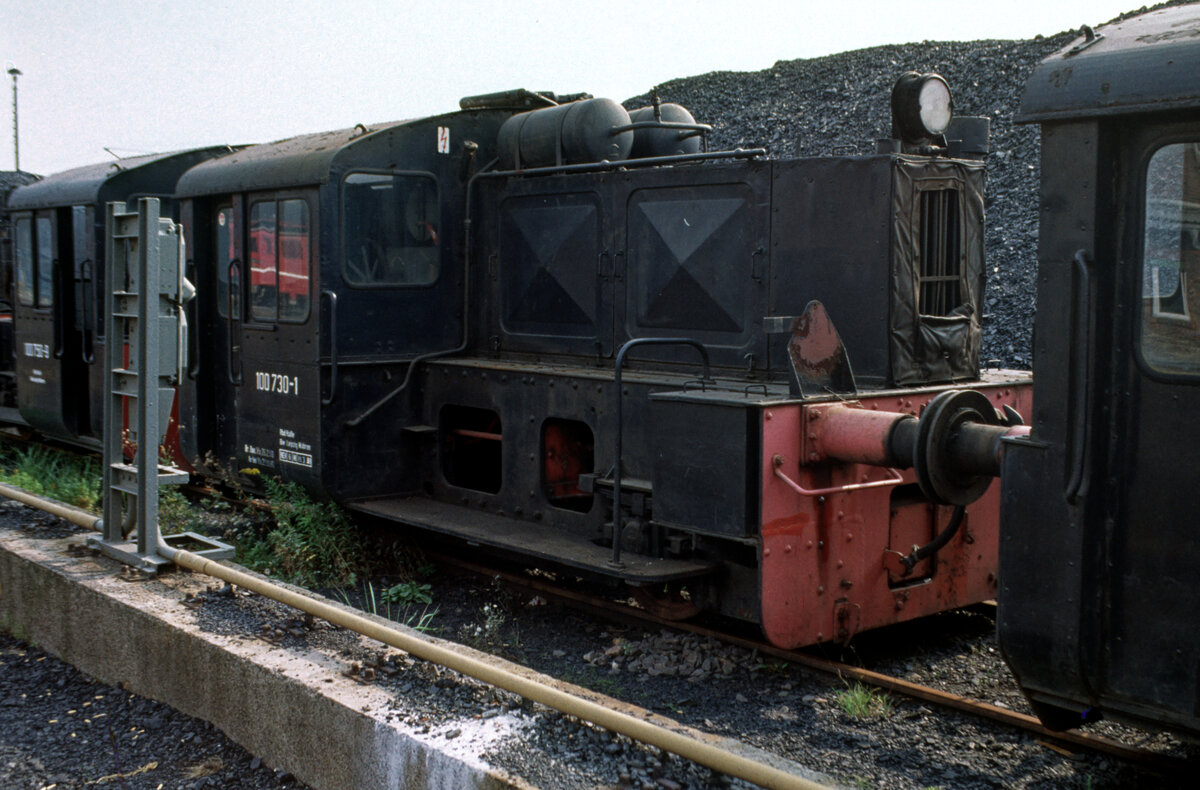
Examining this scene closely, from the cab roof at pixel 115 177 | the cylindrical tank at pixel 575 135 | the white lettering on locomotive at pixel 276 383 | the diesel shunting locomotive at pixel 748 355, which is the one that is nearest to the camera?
→ the diesel shunting locomotive at pixel 748 355

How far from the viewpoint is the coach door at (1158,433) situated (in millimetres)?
3207

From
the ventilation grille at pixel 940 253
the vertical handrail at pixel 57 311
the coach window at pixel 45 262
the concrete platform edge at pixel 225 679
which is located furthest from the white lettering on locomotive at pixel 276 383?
the ventilation grille at pixel 940 253

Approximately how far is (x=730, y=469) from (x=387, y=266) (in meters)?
3.33

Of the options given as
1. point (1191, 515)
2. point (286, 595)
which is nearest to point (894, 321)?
point (1191, 515)

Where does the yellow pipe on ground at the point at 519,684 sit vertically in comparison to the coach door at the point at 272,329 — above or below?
below

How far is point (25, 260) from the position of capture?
1118 centimetres

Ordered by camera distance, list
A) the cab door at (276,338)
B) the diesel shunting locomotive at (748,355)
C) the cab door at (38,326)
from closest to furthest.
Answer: the diesel shunting locomotive at (748,355) < the cab door at (276,338) < the cab door at (38,326)

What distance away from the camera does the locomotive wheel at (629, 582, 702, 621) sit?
582cm

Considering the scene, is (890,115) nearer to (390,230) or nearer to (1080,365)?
(390,230)

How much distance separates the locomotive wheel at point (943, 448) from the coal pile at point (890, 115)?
7.87 meters

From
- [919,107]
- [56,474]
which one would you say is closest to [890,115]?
[919,107]

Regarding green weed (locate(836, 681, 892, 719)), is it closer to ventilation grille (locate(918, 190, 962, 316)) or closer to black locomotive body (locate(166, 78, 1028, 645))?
black locomotive body (locate(166, 78, 1028, 645))

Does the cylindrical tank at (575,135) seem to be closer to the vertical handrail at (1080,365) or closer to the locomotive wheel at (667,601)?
the locomotive wheel at (667,601)

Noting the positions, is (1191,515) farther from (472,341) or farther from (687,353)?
(472,341)
